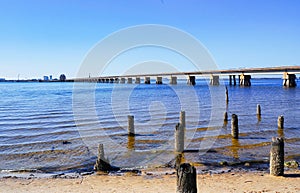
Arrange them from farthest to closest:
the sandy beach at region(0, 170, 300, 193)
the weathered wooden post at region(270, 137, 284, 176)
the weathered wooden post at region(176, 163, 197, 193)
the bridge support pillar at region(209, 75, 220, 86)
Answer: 1. the bridge support pillar at region(209, 75, 220, 86)
2. the weathered wooden post at region(270, 137, 284, 176)
3. the sandy beach at region(0, 170, 300, 193)
4. the weathered wooden post at region(176, 163, 197, 193)

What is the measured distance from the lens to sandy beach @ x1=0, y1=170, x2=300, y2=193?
1018cm

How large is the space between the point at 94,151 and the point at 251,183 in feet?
28.8

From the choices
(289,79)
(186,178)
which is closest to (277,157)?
(186,178)

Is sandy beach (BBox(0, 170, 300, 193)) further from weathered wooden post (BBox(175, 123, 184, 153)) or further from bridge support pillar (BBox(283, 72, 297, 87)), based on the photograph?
bridge support pillar (BBox(283, 72, 297, 87))

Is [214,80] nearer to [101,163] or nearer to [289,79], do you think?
[289,79]

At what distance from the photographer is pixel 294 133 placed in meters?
20.7

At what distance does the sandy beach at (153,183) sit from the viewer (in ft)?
33.4

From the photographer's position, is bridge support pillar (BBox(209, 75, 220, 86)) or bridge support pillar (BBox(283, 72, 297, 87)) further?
bridge support pillar (BBox(209, 75, 220, 86))

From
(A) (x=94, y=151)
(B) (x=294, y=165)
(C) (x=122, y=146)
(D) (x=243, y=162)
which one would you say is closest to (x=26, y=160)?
(A) (x=94, y=151)

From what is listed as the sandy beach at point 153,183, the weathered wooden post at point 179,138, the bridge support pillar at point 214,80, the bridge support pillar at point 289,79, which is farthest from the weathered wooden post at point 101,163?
the bridge support pillar at point 214,80


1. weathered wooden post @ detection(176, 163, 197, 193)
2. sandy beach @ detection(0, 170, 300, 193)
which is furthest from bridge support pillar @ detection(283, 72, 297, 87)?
weathered wooden post @ detection(176, 163, 197, 193)

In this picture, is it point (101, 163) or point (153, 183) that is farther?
point (101, 163)

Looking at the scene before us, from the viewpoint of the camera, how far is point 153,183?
11.0 metres

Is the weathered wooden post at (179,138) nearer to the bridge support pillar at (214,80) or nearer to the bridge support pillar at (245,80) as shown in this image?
the bridge support pillar at (245,80)
